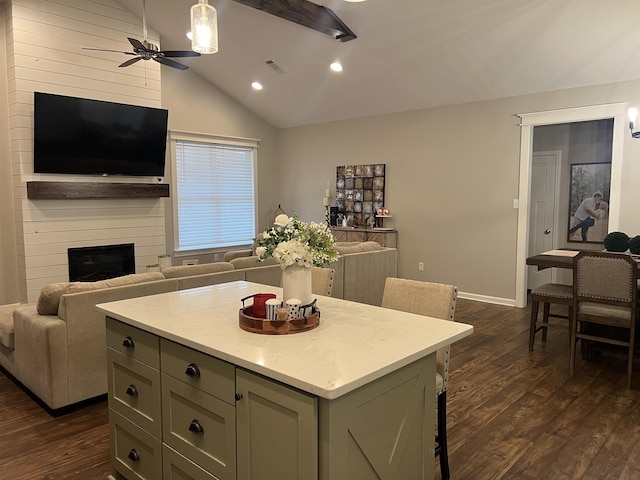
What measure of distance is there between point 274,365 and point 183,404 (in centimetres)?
62

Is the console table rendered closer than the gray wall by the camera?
No

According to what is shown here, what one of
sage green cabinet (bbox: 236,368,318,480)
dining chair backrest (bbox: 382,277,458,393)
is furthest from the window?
sage green cabinet (bbox: 236,368,318,480)

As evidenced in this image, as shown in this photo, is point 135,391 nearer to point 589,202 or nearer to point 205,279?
point 205,279

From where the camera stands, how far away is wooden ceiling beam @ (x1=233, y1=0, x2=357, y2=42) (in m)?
4.93

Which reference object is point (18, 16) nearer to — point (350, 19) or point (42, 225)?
point (42, 225)

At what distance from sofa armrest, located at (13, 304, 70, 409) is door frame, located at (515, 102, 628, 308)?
5188 mm

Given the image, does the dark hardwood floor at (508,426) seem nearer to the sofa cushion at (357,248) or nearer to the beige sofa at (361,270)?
the beige sofa at (361,270)

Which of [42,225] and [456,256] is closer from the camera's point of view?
[42,225]

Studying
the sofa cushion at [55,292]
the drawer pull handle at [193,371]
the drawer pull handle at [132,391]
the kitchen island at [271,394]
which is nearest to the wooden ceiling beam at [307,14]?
the sofa cushion at [55,292]

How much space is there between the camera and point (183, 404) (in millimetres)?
1893

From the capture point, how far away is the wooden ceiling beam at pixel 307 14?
4930 millimetres

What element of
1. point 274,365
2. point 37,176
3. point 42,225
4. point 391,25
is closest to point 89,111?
point 37,176

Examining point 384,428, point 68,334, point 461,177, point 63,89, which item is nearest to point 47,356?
point 68,334

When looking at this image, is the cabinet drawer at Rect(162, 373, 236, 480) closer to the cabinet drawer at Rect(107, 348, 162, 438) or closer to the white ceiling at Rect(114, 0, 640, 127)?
the cabinet drawer at Rect(107, 348, 162, 438)
